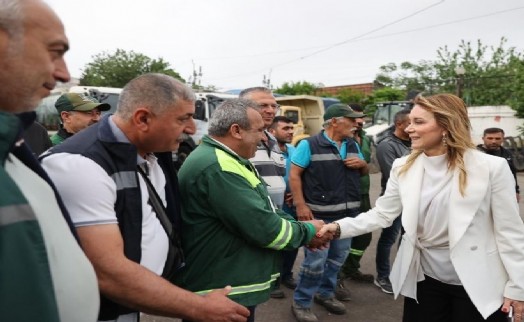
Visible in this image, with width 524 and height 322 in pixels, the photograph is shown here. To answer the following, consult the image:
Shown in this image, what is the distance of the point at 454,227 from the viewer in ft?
7.11

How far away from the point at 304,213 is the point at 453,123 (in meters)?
1.90

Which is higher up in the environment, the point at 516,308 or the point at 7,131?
the point at 7,131

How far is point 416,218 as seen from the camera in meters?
2.36

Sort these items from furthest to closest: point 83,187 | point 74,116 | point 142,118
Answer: point 74,116 < point 142,118 < point 83,187

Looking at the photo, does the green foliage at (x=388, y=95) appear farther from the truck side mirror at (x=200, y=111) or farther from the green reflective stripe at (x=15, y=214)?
the green reflective stripe at (x=15, y=214)

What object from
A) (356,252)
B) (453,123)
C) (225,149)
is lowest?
(356,252)

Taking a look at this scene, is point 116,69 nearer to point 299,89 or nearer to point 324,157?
point 299,89

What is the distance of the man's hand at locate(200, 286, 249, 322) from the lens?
1555mm

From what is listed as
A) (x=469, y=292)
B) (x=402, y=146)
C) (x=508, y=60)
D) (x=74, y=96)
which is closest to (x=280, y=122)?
(x=402, y=146)

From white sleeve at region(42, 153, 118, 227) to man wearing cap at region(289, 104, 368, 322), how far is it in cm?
276

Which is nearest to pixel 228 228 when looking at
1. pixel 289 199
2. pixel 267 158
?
pixel 267 158

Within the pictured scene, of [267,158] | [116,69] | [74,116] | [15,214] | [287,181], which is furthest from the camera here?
[116,69]

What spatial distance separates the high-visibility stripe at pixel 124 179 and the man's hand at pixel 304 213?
8.63 ft

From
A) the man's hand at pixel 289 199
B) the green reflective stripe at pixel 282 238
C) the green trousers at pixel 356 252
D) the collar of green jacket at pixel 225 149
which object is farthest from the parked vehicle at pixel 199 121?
the green reflective stripe at pixel 282 238
